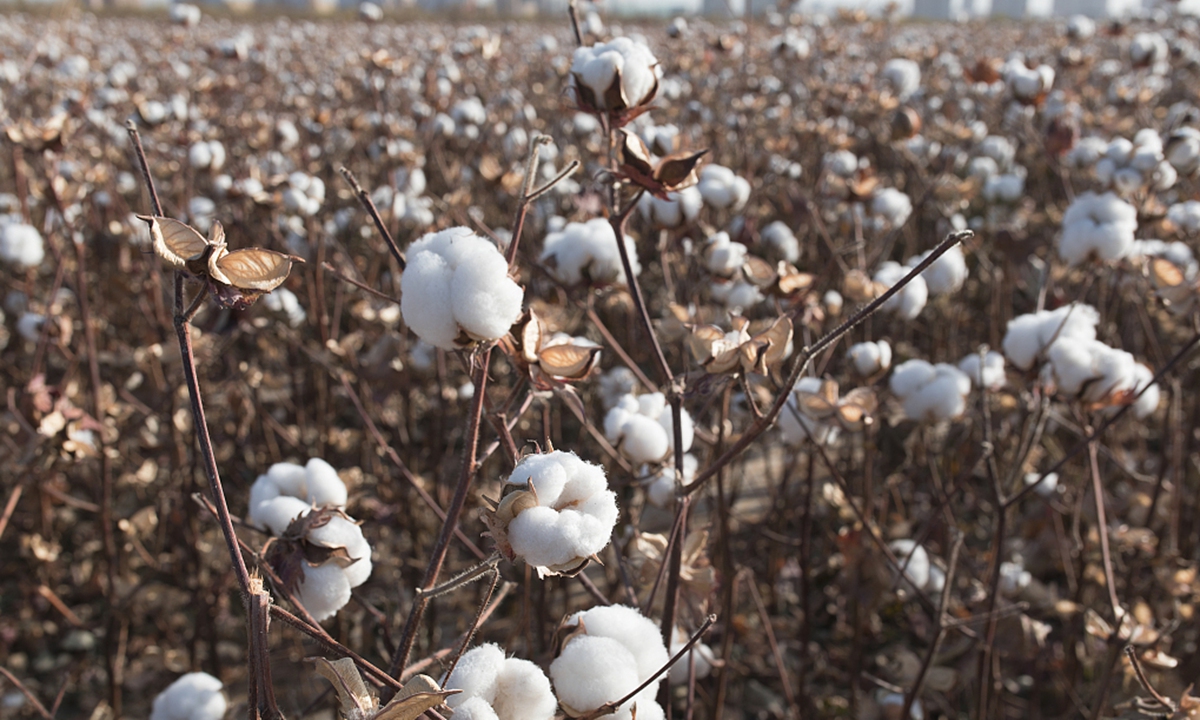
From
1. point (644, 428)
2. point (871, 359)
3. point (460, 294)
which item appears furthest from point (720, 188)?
point (460, 294)

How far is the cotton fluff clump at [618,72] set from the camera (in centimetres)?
88

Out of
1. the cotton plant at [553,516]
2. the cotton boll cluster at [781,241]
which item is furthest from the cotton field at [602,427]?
the cotton boll cluster at [781,241]

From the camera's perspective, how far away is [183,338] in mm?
573

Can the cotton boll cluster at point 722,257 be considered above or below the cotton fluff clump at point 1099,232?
below

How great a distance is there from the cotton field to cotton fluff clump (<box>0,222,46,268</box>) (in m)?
0.01

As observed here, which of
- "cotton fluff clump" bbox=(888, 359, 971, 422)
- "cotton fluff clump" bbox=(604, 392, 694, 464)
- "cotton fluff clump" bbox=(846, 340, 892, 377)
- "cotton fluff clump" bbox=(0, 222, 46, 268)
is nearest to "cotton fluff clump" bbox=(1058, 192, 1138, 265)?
"cotton fluff clump" bbox=(888, 359, 971, 422)

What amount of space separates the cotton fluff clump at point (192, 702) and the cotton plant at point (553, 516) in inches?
23.3

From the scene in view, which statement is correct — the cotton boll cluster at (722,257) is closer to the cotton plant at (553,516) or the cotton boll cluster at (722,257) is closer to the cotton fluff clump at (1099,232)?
the cotton fluff clump at (1099,232)

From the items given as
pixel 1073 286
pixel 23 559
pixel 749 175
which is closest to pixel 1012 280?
pixel 1073 286

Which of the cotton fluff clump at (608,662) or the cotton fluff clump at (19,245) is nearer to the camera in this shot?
the cotton fluff clump at (608,662)

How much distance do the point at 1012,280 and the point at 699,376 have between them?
2148 millimetres

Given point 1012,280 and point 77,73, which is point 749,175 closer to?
point 1012,280

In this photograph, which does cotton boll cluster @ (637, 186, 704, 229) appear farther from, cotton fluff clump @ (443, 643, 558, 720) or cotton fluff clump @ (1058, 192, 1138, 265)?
cotton fluff clump @ (443, 643, 558, 720)

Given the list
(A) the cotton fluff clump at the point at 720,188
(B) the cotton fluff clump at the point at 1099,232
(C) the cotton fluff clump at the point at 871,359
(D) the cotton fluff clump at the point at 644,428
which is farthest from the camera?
(A) the cotton fluff clump at the point at 720,188
